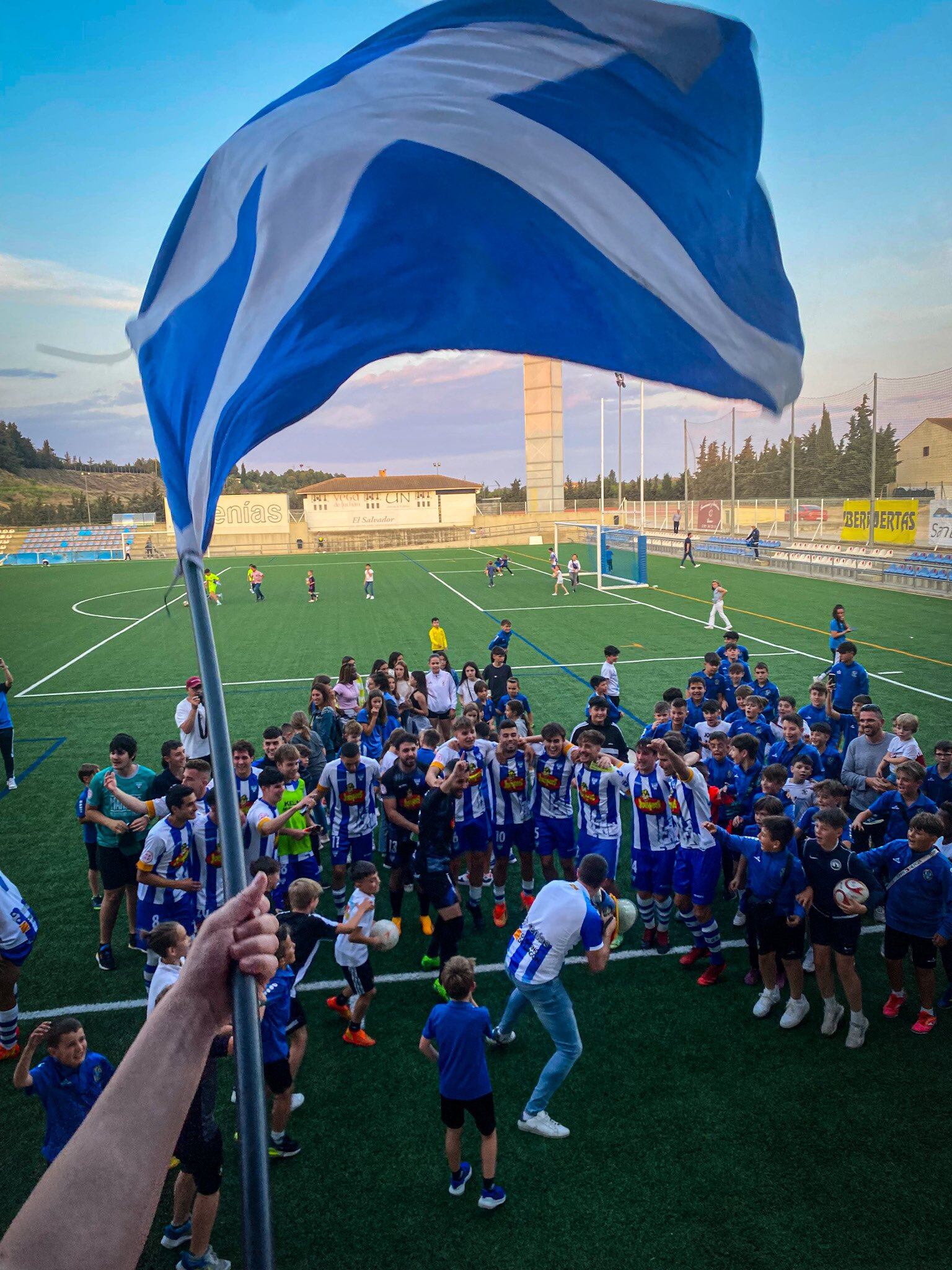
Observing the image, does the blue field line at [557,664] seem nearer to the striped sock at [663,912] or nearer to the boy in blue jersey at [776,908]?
the striped sock at [663,912]

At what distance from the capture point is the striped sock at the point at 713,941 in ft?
22.0

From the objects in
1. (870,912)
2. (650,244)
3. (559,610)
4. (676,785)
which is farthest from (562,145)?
(559,610)

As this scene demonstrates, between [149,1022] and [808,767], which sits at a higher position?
[149,1022]

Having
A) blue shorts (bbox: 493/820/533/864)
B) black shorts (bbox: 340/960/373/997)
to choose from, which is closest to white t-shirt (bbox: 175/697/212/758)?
blue shorts (bbox: 493/820/533/864)

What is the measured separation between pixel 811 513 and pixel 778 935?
44937 mm

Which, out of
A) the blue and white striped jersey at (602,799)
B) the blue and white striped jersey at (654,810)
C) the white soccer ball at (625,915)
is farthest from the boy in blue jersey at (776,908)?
the white soccer ball at (625,915)

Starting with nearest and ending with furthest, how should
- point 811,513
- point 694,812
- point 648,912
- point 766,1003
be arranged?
point 766,1003 < point 694,812 < point 648,912 < point 811,513

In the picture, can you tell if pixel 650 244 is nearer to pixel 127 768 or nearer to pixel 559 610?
pixel 127 768

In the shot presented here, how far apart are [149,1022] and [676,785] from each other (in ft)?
19.7

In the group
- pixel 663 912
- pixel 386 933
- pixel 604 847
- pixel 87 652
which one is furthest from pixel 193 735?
pixel 87 652

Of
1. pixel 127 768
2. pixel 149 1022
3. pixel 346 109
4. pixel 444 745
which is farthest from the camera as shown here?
pixel 444 745

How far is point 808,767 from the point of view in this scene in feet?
24.5

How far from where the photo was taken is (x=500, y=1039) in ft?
19.2

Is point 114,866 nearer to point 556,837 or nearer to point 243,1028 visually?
point 556,837
